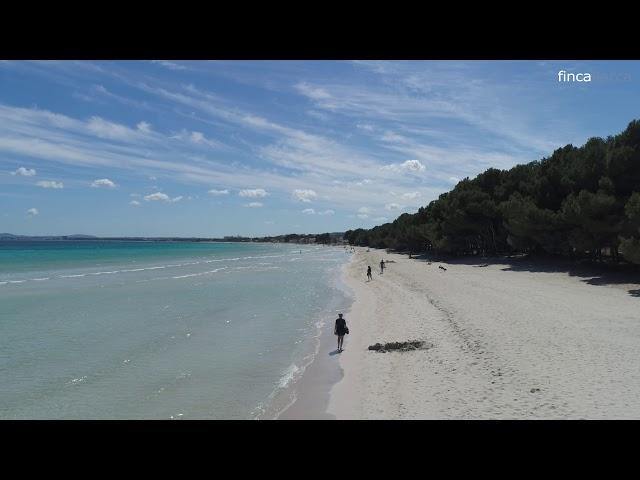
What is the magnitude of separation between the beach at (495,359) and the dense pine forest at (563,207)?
509cm

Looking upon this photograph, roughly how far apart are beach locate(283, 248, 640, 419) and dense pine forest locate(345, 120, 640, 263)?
200 inches

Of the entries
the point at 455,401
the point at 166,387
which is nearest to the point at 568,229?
the point at 455,401

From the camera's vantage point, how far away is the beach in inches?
330

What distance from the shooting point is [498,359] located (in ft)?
37.6

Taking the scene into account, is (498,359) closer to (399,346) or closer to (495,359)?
(495,359)

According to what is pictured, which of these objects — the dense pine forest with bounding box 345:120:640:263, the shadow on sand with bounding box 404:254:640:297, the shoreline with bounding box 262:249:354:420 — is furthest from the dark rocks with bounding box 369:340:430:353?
the dense pine forest with bounding box 345:120:640:263

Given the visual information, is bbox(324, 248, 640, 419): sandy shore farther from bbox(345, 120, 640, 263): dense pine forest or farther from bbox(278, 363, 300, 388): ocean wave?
bbox(345, 120, 640, 263): dense pine forest

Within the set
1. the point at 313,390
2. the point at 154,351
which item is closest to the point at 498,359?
the point at 313,390

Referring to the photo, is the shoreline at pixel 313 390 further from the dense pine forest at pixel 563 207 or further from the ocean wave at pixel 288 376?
the dense pine forest at pixel 563 207

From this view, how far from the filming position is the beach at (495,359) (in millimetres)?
8383

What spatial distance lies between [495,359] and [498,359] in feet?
0.24
